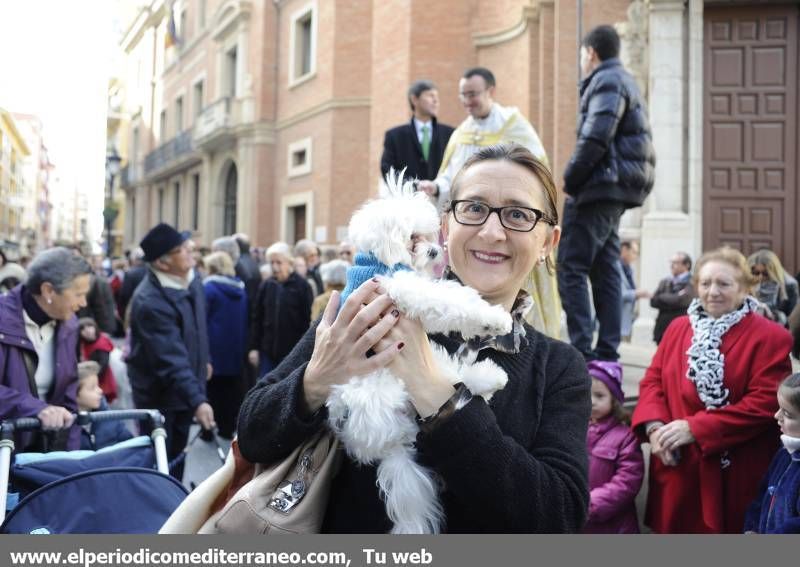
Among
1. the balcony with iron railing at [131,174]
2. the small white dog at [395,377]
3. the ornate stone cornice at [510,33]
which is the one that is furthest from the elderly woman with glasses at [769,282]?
the balcony with iron railing at [131,174]

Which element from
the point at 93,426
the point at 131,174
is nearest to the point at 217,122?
the point at 131,174

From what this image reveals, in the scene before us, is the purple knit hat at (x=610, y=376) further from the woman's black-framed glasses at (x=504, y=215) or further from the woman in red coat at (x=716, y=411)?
the woman's black-framed glasses at (x=504, y=215)

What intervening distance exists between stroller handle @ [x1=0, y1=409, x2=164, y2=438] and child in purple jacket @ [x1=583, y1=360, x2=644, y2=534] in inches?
86.2

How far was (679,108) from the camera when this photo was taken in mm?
10703

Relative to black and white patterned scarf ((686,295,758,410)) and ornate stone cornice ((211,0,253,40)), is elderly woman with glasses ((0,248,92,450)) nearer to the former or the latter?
black and white patterned scarf ((686,295,758,410))

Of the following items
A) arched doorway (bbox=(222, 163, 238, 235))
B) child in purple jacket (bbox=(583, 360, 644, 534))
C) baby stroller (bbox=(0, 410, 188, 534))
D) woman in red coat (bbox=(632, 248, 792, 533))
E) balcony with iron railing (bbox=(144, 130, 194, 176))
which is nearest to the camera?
baby stroller (bbox=(0, 410, 188, 534))

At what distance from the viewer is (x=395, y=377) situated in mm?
1536

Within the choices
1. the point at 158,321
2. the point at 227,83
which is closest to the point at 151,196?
the point at 227,83

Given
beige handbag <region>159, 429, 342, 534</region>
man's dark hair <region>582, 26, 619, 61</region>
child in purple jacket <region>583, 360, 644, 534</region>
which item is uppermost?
man's dark hair <region>582, 26, 619, 61</region>

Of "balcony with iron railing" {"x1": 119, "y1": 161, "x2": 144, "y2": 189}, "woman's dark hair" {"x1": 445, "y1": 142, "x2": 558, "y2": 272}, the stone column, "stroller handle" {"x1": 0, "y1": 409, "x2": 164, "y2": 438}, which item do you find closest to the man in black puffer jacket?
"stroller handle" {"x1": 0, "y1": 409, "x2": 164, "y2": 438}

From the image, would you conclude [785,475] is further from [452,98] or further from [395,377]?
[452,98]

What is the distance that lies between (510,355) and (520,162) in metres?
0.50

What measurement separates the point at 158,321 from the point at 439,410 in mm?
3963

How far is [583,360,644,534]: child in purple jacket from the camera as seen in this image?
3775 mm
